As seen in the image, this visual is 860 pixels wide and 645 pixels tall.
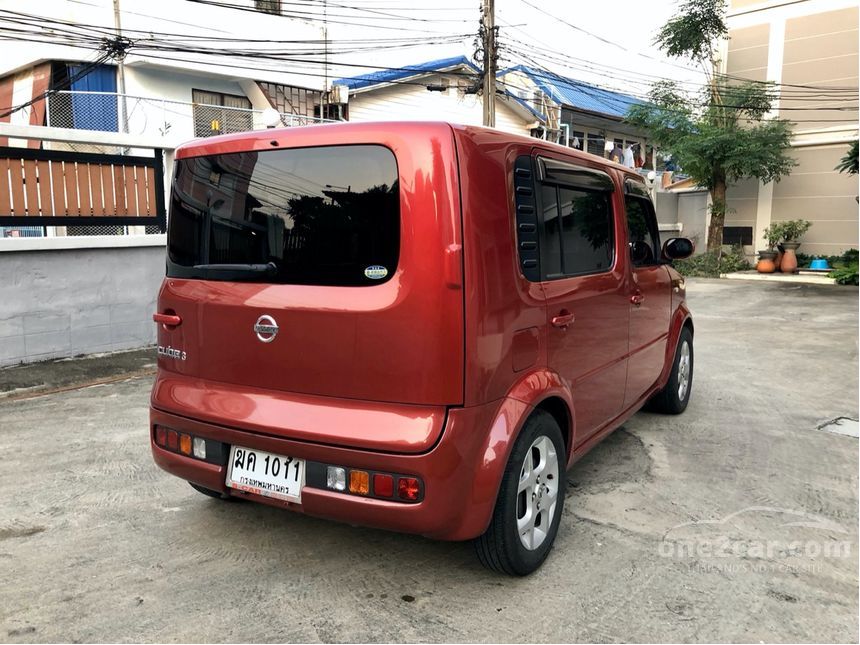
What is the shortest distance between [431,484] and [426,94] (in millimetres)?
20121

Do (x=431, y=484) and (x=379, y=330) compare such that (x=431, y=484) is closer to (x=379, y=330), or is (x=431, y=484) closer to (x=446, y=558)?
(x=379, y=330)

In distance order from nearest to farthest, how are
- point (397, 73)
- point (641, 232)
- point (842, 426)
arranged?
point (641, 232) < point (842, 426) < point (397, 73)

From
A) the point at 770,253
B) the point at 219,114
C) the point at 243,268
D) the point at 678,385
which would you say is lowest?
the point at 678,385

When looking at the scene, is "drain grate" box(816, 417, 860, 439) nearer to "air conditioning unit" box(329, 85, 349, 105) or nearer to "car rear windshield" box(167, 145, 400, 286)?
"car rear windshield" box(167, 145, 400, 286)

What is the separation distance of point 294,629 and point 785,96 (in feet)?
66.1

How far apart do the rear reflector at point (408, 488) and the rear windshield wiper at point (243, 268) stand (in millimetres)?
922

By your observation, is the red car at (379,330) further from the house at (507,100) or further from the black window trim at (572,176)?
the house at (507,100)

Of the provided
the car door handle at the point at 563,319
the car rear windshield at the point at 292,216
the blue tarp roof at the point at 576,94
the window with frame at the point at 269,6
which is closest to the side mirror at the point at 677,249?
the car door handle at the point at 563,319

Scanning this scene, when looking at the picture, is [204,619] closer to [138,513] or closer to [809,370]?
[138,513]

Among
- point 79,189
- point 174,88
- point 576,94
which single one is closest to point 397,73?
point 174,88

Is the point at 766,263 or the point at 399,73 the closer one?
the point at 766,263

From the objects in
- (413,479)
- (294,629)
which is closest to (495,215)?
(413,479)

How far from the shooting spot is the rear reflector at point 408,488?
240 centimetres

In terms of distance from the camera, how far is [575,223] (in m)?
3.29
